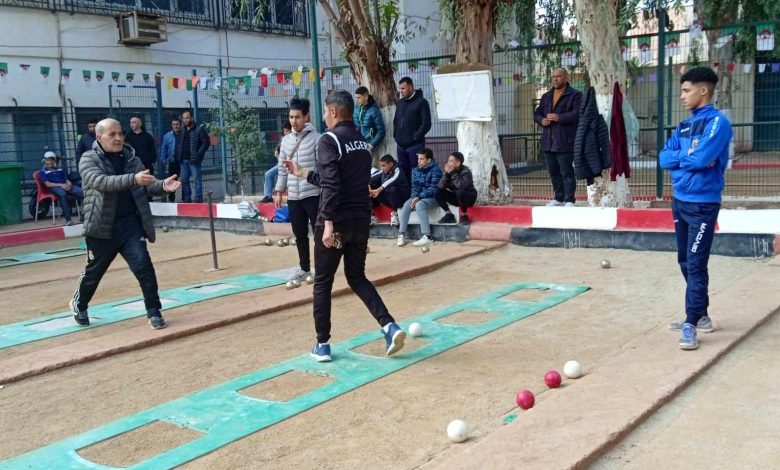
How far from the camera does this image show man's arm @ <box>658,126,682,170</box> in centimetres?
503

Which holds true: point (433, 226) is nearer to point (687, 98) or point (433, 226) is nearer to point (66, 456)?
point (687, 98)

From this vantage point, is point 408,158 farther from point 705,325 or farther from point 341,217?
point 705,325

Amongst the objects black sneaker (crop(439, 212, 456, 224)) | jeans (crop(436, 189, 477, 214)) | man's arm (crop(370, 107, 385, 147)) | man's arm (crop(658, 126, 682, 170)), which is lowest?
black sneaker (crop(439, 212, 456, 224))

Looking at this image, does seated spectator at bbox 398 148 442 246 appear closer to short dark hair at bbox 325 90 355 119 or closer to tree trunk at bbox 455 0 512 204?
tree trunk at bbox 455 0 512 204

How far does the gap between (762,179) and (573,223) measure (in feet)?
19.3

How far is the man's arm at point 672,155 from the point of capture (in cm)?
503

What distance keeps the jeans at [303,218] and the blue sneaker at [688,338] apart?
386 cm

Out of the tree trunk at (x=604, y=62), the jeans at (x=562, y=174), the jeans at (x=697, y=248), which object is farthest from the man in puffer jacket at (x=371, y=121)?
the jeans at (x=697, y=248)

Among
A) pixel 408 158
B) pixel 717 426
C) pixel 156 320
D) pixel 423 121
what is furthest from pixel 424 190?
pixel 717 426

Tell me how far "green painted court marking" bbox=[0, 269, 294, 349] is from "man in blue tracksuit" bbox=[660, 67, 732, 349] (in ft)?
15.2

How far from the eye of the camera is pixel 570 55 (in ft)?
37.4

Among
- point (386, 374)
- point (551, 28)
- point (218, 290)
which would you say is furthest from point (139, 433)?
point (551, 28)

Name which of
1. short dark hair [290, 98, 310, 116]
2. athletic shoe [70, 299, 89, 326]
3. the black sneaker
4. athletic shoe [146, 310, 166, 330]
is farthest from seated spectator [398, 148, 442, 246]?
athletic shoe [70, 299, 89, 326]

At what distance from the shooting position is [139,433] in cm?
427
